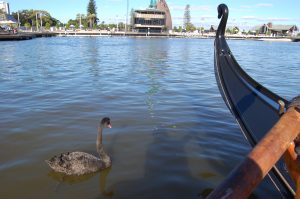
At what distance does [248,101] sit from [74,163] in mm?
3616

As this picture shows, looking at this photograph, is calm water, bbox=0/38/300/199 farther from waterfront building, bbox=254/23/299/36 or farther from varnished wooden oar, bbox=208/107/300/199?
waterfront building, bbox=254/23/299/36

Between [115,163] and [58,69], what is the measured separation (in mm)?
16279

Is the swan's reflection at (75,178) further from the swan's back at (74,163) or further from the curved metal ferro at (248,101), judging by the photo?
the curved metal ferro at (248,101)

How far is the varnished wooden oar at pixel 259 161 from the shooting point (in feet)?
4.46

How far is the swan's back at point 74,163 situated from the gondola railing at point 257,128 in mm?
3031

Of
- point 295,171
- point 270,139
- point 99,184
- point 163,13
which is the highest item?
point 163,13

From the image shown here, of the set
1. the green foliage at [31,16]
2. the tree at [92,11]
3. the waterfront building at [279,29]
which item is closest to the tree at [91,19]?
the tree at [92,11]

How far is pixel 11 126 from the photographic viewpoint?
8.99 metres

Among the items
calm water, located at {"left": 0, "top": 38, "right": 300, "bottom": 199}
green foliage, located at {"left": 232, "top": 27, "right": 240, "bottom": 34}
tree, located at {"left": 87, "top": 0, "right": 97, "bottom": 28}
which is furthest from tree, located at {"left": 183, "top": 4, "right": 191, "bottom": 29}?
calm water, located at {"left": 0, "top": 38, "right": 300, "bottom": 199}

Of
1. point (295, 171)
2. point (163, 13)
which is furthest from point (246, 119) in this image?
point (163, 13)

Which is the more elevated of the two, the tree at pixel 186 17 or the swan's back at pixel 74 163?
the tree at pixel 186 17

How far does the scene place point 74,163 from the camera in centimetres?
625

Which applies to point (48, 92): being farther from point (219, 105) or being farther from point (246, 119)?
point (246, 119)

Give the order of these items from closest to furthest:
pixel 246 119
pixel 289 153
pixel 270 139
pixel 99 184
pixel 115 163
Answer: pixel 270 139, pixel 289 153, pixel 246 119, pixel 99 184, pixel 115 163
